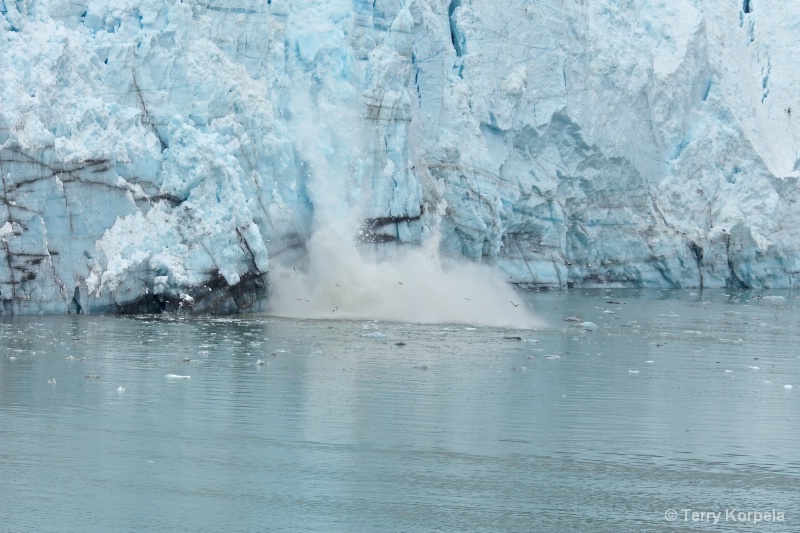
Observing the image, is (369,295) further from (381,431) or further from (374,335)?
(381,431)

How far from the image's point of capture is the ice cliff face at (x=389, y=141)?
15.9m

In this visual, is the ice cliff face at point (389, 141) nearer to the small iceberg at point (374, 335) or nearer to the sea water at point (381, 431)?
the sea water at point (381, 431)

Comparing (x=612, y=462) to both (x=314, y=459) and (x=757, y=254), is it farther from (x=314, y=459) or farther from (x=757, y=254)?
(x=757, y=254)

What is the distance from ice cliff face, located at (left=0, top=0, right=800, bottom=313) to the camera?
15.9m

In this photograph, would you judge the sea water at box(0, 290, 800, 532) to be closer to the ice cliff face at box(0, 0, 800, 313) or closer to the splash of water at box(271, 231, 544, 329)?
the ice cliff face at box(0, 0, 800, 313)

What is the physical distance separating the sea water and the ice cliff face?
5.22 feet

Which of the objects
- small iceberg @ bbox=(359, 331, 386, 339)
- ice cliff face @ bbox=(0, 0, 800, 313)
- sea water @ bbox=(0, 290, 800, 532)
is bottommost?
sea water @ bbox=(0, 290, 800, 532)

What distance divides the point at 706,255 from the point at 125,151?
14.1m

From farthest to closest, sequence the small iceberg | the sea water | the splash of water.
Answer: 1. the splash of water
2. the small iceberg
3. the sea water

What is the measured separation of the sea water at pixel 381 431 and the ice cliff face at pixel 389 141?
1590 millimetres

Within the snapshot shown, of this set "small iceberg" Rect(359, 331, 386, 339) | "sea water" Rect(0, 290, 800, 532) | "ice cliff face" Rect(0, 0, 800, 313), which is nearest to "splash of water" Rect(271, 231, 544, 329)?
"ice cliff face" Rect(0, 0, 800, 313)

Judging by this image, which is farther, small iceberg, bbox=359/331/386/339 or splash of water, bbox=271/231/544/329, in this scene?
splash of water, bbox=271/231/544/329

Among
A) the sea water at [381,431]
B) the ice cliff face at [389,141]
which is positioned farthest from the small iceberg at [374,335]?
the ice cliff face at [389,141]

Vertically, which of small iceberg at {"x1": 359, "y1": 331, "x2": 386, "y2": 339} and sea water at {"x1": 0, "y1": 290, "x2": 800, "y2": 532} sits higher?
small iceberg at {"x1": 359, "y1": 331, "x2": 386, "y2": 339}
